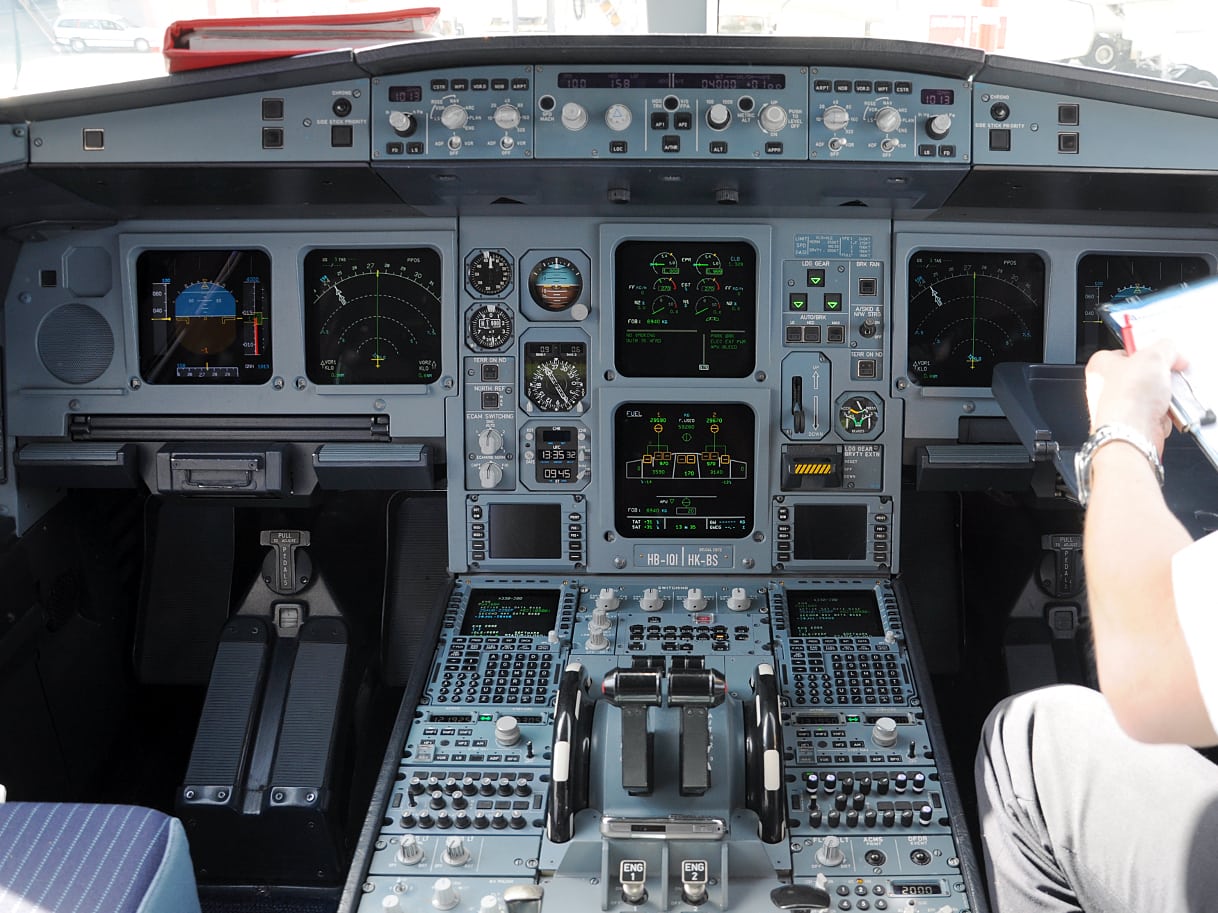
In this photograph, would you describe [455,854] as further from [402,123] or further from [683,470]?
[402,123]

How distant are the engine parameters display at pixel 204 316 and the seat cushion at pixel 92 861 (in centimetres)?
142

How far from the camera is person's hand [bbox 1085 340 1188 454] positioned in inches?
59.2

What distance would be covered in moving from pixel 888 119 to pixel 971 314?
2.41 feet

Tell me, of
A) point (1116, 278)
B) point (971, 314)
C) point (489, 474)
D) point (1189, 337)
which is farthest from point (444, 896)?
point (1116, 278)

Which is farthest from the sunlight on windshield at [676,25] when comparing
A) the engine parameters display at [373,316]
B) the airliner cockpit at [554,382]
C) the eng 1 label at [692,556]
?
the eng 1 label at [692,556]

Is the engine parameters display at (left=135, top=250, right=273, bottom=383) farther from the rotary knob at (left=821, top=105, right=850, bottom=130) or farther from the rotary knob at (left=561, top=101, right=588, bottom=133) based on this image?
the rotary knob at (left=821, top=105, right=850, bottom=130)

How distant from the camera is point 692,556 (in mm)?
2912

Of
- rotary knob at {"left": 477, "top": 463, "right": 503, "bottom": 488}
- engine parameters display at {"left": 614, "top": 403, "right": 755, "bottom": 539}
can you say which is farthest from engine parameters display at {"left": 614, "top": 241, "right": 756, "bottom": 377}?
rotary knob at {"left": 477, "top": 463, "right": 503, "bottom": 488}

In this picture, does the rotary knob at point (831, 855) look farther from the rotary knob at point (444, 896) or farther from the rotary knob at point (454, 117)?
the rotary knob at point (454, 117)

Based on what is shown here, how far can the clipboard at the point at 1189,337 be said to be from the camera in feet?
5.04

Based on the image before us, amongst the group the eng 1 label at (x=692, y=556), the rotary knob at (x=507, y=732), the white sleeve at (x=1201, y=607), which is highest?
the white sleeve at (x=1201, y=607)

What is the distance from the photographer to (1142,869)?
1512 millimetres

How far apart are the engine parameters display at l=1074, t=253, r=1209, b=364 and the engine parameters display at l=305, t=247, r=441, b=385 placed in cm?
172

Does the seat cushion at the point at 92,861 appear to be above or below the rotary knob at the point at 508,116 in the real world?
below
